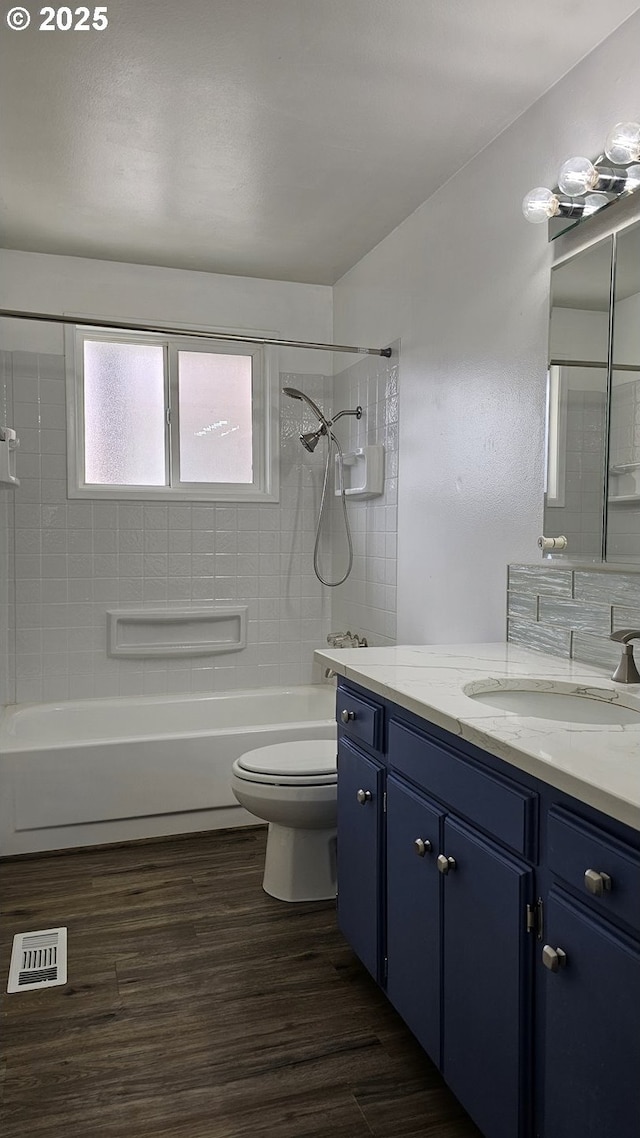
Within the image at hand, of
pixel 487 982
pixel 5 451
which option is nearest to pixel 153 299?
pixel 5 451

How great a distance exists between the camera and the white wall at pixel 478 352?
2152 millimetres

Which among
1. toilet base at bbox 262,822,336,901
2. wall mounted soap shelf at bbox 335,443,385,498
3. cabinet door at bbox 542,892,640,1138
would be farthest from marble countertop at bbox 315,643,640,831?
wall mounted soap shelf at bbox 335,443,385,498

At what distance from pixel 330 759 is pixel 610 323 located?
5.06 ft

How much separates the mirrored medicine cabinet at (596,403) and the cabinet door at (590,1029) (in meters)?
0.97

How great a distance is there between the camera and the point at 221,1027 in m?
1.92

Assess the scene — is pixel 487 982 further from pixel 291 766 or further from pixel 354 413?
pixel 354 413

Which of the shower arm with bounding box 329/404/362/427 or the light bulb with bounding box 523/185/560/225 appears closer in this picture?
the light bulb with bounding box 523/185/560/225

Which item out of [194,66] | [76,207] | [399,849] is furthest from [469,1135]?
[76,207]

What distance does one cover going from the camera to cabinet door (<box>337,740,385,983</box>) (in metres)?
1.91

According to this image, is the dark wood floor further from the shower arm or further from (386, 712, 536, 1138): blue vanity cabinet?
the shower arm

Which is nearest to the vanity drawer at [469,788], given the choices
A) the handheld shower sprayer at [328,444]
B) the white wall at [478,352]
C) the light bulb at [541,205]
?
the white wall at [478,352]

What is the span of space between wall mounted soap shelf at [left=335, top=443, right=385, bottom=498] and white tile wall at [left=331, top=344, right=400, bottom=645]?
29 mm

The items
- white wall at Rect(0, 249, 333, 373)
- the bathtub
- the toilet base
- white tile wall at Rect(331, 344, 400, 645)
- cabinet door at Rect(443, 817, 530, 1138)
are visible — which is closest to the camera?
cabinet door at Rect(443, 817, 530, 1138)

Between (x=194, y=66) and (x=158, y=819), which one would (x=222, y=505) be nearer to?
(x=158, y=819)
